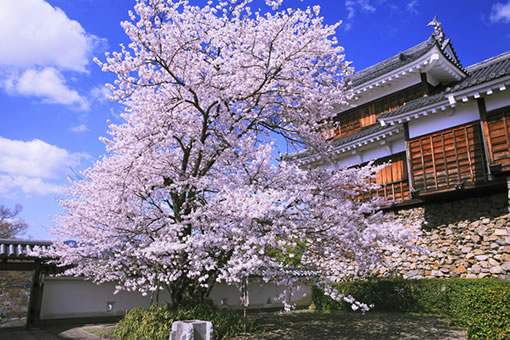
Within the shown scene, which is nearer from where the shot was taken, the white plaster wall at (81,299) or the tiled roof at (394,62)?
the white plaster wall at (81,299)

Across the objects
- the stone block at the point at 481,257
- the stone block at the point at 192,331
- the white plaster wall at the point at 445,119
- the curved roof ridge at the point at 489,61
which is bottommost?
the stone block at the point at 192,331

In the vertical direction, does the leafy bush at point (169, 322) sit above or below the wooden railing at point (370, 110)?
below

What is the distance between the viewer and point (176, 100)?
28.3 feet

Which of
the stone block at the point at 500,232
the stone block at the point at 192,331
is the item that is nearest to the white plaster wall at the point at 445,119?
the stone block at the point at 500,232

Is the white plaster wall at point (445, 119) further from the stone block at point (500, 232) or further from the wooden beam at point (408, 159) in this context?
the stone block at point (500, 232)

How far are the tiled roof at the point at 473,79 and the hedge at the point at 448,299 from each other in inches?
248

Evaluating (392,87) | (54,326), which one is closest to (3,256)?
(54,326)

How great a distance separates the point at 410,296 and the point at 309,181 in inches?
270

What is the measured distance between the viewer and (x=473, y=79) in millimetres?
12844

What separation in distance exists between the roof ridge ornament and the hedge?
11.4 m

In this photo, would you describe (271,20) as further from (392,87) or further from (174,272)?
(392,87)

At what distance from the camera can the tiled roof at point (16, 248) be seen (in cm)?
1125

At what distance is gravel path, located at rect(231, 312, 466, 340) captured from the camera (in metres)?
8.07

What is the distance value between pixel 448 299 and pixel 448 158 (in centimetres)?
490
